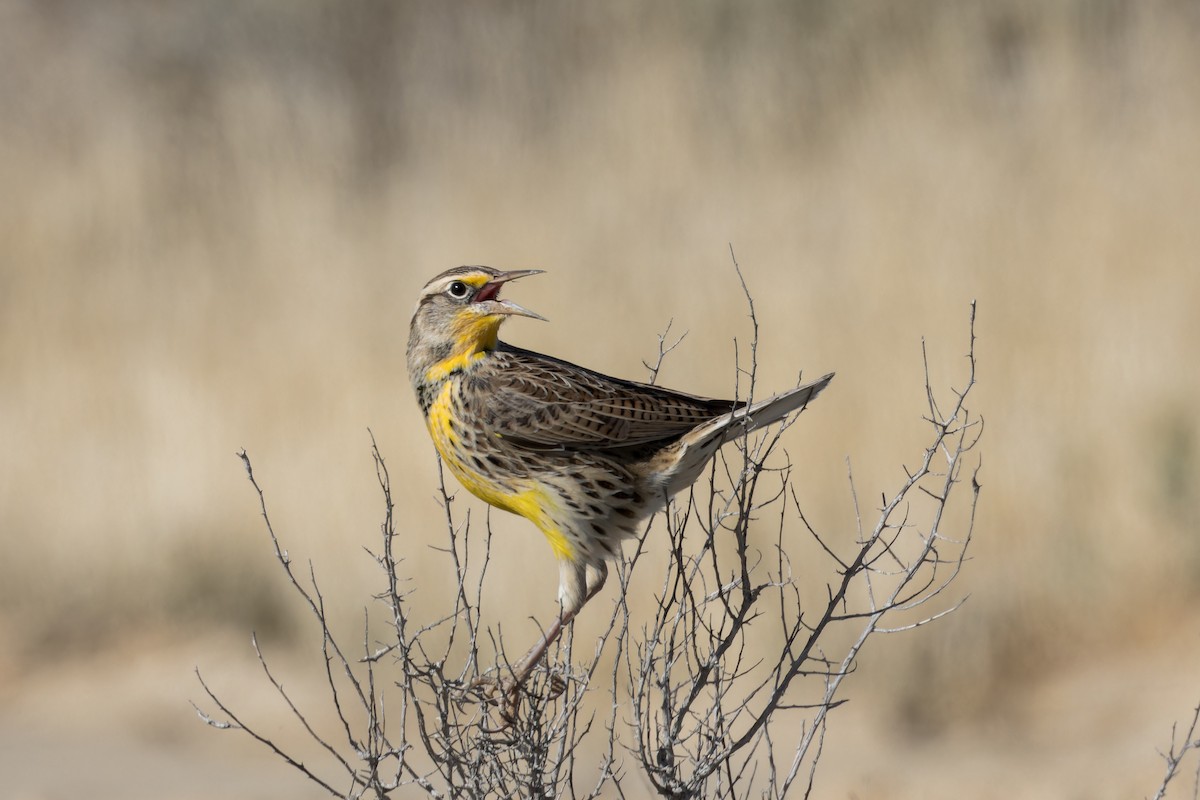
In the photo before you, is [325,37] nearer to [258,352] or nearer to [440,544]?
[258,352]

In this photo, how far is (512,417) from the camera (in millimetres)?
4961

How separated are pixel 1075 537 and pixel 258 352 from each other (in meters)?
5.25

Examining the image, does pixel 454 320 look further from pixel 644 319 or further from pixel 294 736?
pixel 294 736

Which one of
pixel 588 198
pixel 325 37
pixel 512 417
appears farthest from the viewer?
pixel 325 37

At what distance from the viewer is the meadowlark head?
5074mm

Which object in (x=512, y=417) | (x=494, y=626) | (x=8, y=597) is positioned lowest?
(x=512, y=417)

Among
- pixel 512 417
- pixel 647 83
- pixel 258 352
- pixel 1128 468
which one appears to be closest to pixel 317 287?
pixel 258 352

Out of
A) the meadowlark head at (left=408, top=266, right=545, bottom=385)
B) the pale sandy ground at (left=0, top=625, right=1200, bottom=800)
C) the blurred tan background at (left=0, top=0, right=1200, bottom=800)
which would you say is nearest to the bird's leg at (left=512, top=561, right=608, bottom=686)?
the meadowlark head at (left=408, top=266, right=545, bottom=385)

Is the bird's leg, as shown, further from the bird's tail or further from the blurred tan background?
the blurred tan background

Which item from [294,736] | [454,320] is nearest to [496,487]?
[454,320]

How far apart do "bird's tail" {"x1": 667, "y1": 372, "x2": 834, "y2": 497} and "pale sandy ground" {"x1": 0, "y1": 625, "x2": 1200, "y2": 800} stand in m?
4.17

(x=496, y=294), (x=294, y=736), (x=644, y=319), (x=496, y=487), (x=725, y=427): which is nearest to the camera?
(x=725, y=427)

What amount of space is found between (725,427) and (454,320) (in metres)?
0.95

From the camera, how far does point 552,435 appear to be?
5016 millimetres
